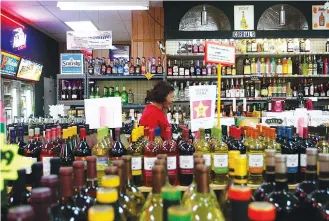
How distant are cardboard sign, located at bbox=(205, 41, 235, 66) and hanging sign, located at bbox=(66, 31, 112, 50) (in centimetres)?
422

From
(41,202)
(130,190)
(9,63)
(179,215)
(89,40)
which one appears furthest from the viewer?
(9,63)

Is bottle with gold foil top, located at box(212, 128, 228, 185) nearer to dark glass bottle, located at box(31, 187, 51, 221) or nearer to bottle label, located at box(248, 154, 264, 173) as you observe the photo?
bottle label, located at box(248, 154, 264, 173)

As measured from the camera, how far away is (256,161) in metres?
1.93

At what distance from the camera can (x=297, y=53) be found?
22.5 feet

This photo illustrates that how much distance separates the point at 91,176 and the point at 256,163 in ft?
3.15

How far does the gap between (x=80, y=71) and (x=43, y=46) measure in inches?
205

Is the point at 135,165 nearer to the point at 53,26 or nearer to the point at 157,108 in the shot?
the point at 157,108

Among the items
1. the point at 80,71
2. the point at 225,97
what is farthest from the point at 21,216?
the point at 225,97

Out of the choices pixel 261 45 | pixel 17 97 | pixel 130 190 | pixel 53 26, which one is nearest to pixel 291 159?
pixel 130 190

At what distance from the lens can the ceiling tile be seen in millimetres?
9586

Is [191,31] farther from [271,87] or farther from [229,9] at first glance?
[271,87]

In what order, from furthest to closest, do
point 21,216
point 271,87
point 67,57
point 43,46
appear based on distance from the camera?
1. point 43,46
2. point 271,87
3. point 67,57
4. point 21,216

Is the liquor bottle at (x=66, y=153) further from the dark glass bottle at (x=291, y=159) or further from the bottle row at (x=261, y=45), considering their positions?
the bottle row at (x=261, y=45)

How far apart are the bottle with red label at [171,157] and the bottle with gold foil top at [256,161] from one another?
40 centimetres
